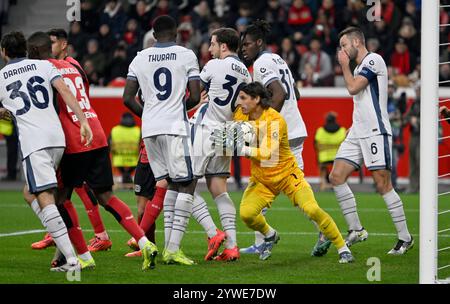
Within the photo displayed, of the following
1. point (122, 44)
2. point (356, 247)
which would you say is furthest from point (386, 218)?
point (122, 44)

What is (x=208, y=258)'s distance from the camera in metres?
10.6

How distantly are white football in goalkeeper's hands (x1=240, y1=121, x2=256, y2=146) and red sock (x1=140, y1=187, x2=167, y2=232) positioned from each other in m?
1.41

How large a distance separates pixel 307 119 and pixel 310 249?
1107 centimetres

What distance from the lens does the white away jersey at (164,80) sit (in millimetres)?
10078

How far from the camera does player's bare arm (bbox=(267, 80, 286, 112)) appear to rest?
35.3ft

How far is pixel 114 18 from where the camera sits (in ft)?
82.5

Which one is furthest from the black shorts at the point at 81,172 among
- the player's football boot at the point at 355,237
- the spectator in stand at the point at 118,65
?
the spectator in stand at the point at 118,65

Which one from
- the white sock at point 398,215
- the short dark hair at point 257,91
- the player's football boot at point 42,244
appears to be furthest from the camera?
the player's football boot at point 42,244

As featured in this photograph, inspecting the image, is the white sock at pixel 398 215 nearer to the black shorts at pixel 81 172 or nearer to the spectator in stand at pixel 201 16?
the black shorts at pixel 81 172

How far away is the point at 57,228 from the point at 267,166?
2.25m

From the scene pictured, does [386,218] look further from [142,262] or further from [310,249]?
[142,262]

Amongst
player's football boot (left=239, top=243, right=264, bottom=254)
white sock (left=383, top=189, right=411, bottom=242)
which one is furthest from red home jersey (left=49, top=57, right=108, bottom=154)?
white sock (left=383, top=189, right=411, bottom=242)

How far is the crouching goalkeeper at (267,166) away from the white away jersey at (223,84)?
458mm

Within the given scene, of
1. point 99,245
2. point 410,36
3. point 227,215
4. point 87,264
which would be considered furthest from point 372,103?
point 410,36
